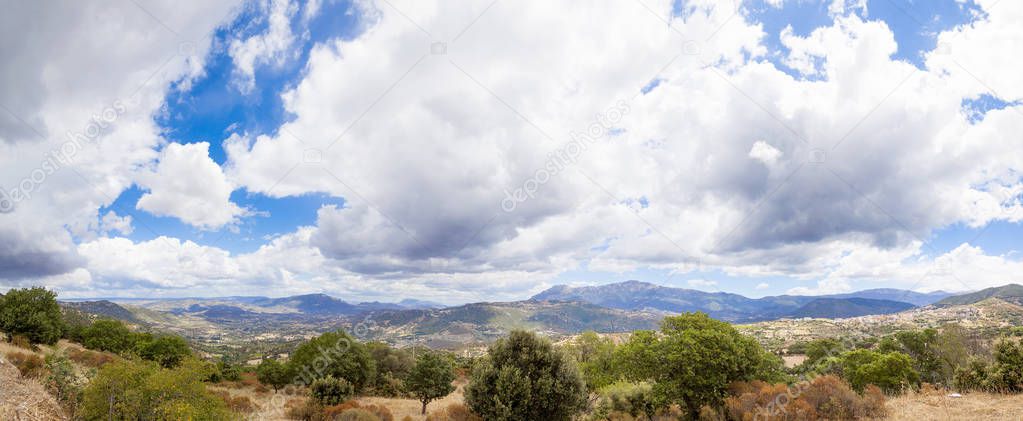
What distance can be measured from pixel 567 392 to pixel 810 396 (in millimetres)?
12311

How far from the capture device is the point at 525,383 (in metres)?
20.3

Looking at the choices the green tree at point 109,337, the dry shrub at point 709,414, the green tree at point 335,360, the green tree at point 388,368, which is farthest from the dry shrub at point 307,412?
the green tree at point 109,337

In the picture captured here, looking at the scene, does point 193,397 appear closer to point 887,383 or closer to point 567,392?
point 567,392

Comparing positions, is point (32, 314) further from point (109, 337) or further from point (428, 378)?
point (428, 378)

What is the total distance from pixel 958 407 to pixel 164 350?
75112 mm

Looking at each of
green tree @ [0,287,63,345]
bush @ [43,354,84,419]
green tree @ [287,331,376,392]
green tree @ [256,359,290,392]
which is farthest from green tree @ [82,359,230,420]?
green tree @ [256,359,290,392]

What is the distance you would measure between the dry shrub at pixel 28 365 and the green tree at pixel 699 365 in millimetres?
37374

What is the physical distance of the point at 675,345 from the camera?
28406 millimetres

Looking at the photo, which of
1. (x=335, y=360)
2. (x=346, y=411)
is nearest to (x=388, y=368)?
(x=335, y=360)

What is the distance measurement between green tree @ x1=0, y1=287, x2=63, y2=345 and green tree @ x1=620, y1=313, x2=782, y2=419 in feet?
186

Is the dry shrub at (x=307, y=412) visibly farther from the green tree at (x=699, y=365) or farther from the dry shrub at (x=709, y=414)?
the dry shrub at (x=709, y=414)

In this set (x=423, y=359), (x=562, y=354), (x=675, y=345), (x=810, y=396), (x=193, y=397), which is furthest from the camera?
(x=423, y=359)

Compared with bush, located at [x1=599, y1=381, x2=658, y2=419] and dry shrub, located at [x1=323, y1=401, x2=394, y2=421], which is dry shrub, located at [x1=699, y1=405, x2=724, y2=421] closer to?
bush, located at [x1=599, y1=381, x2=658, y2=419]

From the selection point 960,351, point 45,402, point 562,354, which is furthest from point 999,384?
point 45,402
